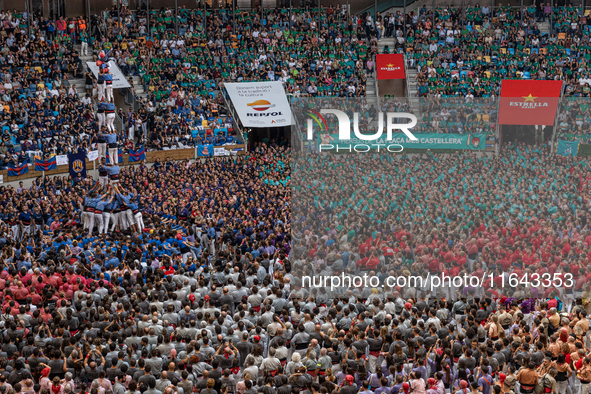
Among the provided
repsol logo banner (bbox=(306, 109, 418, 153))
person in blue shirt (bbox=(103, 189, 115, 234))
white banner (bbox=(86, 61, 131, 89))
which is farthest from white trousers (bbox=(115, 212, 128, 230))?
white banner (bbox=(86, 61, 131, 89))

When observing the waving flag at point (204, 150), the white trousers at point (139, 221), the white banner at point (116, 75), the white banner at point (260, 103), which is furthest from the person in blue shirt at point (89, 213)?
the white banner at point (116, 75)

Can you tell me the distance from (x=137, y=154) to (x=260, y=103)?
859 cm

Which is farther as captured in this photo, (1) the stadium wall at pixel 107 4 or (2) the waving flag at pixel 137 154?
(1) the stadium wall at pixel 107 4

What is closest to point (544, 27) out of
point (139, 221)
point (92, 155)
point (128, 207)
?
point (92, 155)

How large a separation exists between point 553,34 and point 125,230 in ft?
118

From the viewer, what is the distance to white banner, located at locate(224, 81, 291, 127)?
4200 centimetres

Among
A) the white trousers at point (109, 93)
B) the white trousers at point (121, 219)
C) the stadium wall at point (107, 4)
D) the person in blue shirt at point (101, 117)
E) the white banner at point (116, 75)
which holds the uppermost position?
the stadium wall at point (107, 4)

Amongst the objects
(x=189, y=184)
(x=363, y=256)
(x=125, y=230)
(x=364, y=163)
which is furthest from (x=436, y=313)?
(x=189, y=184)

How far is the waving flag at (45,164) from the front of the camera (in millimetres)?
33906

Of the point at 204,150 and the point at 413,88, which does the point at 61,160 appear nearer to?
the point at 204,150

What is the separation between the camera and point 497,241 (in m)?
20.9

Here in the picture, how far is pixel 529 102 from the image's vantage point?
37.8 meters

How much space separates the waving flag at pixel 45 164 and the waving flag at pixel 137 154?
3.94 meters

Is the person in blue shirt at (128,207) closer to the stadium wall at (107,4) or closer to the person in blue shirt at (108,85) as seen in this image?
the person in blue shirt at (108,85)
